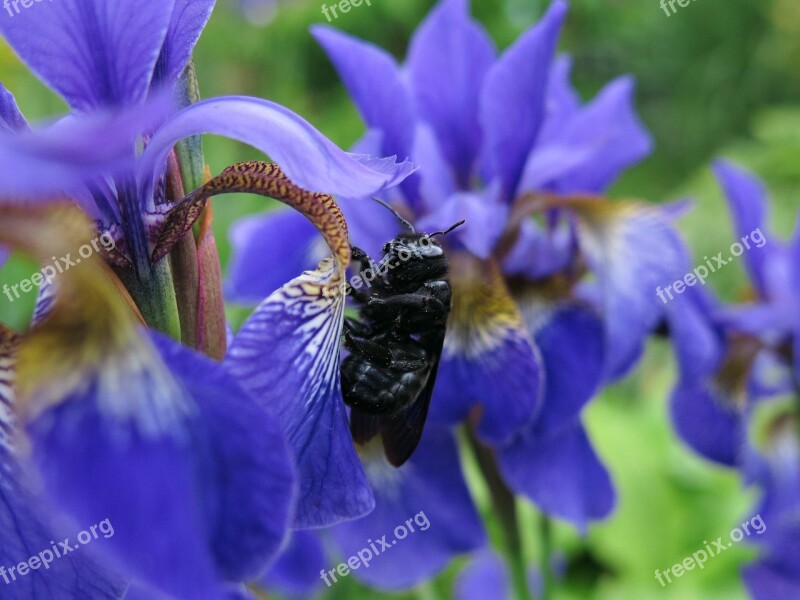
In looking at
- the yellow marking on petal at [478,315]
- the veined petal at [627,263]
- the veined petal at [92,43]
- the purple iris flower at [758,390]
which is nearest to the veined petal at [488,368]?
the yellow marking on petal at [478,315]

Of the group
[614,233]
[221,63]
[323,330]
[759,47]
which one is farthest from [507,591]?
[759,47]

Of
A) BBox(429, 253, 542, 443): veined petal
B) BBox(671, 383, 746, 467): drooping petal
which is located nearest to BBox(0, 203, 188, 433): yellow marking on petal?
BBox(429, 253, 542, 443): veined petal

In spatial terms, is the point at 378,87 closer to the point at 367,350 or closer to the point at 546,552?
the point at 367,350

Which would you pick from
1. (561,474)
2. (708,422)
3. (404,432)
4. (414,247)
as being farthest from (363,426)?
(708,422)

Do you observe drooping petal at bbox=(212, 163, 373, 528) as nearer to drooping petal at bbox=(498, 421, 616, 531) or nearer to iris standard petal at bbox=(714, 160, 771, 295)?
drooping petal at bbox=(498, 421, 616, 531)

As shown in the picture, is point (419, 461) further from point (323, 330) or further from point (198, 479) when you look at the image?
point (198, 479)

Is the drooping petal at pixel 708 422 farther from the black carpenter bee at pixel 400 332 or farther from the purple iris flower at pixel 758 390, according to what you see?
the black carpenter bee at pixel 400 332
